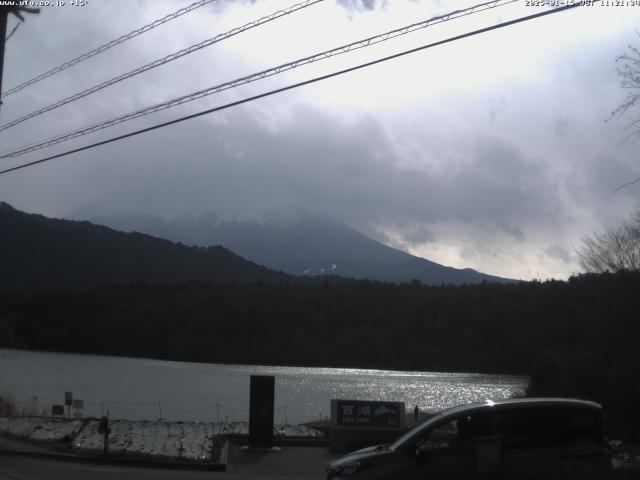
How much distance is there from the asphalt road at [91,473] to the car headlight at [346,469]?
269 inches

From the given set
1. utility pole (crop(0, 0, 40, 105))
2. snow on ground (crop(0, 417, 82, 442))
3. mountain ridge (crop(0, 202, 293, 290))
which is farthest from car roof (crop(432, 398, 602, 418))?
mountain ridge (crop(0, 202, 293, 290))

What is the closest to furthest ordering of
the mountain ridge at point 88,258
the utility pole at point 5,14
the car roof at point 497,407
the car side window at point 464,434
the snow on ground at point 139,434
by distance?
the car side window at point 464,434, the car roof at point 497,407, the utility pole at point 5,14, the snow on ground at point 139,434, the mountain ridge at point 88,258

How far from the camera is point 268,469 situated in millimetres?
19141

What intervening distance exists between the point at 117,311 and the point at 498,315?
57.5m

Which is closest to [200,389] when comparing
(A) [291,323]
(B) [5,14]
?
(B) [5,14]

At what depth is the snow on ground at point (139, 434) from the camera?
2191cm

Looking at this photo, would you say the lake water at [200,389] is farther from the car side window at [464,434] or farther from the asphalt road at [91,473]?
the car side window at [464,434]

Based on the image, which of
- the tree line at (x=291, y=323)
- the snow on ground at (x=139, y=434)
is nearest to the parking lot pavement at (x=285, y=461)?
the snow on ground at (x=139, y=434)

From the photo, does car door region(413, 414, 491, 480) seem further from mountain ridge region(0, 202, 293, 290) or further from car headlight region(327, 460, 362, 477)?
mountain ridge region(0, 202, 293, 290)

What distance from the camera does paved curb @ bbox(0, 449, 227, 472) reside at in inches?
741

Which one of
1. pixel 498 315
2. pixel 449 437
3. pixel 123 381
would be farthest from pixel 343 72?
pixel 498 315

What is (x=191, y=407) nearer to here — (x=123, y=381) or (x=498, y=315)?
(x=123, y=381)

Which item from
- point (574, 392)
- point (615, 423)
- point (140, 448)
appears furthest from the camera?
point (574, 392)

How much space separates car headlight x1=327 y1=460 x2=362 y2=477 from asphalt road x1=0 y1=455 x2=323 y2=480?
6.83m
